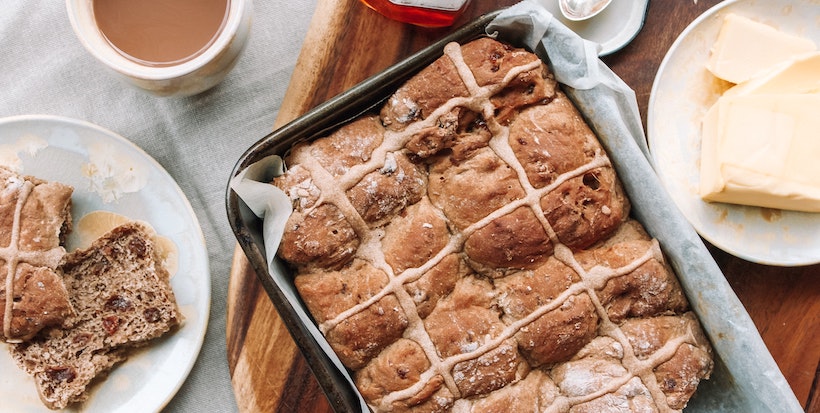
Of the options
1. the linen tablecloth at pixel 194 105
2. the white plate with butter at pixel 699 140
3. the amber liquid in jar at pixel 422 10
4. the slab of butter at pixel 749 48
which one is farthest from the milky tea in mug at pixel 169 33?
the slab of butter at pixel 749 48

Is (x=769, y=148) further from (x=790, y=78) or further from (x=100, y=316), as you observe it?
(x=100, y=316)

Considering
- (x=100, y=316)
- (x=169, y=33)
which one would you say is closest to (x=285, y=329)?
(x=100, y=316)

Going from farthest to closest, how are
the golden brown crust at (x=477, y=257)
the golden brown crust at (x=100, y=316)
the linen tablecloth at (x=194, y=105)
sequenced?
the linen tablecloth at (x=194, y=105) → the golden brown crust at (x=100, y=316) → the golden brown crust at (x=477, y=257)

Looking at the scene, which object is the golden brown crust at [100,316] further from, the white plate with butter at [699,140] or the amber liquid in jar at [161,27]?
the white plate with butter at [699,140]

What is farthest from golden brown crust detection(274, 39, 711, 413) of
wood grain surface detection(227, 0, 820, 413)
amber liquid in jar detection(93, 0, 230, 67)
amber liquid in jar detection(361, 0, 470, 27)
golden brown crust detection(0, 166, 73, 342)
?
golden brown crust detection(0, 166, 73, 342)

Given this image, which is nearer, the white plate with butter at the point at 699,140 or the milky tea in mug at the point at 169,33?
the milky tea in mug at the point at 169,33

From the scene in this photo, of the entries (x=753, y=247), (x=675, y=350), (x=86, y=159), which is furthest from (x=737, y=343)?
(x=86, y=159)

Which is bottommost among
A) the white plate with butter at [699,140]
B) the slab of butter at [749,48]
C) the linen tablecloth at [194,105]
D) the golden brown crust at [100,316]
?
the golden brown crust at [100,316]

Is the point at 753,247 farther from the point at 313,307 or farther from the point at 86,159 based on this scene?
the point at 86,159
